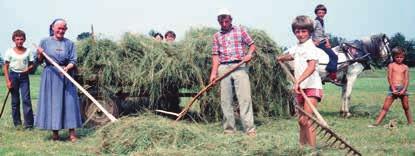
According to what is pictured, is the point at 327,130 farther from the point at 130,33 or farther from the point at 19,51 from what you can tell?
the point at 19,51

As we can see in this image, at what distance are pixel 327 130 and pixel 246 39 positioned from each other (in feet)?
9.97

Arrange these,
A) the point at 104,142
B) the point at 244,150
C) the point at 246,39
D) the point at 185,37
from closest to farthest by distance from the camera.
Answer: the point at 244,150, the point at 104,142, the point at 246,39, the point at 185,37

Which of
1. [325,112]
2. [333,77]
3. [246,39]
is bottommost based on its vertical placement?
[325,112]

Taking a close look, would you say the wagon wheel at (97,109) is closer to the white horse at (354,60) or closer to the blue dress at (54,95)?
the blue dress at (54,95)

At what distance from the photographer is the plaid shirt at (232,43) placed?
310 inches

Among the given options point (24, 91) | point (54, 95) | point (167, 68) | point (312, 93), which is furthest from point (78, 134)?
point (312, 93)

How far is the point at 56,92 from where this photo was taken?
290 inches

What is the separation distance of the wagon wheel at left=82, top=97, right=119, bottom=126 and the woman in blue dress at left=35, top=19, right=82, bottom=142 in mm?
1365

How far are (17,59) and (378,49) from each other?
6.78m

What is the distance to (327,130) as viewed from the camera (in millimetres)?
5098

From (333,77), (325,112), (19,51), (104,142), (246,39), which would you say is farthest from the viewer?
(325,112)

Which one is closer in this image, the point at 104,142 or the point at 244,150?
the point at 244,150

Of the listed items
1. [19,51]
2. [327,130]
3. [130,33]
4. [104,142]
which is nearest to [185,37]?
[130,33]

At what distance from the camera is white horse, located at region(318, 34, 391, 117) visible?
Answer: 10.6 m
